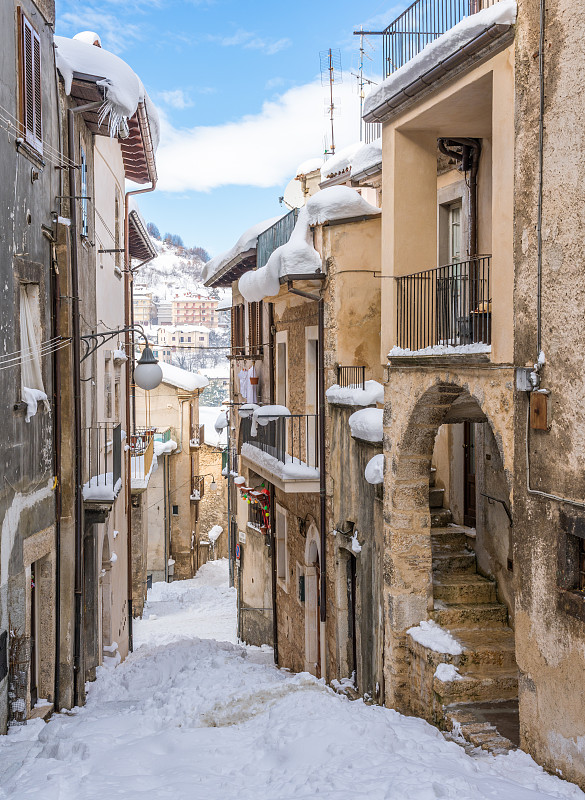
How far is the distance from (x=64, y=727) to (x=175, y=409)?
1021 inches

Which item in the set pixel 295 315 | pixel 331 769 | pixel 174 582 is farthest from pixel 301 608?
pixel 174 582

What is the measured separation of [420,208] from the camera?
34.6ft

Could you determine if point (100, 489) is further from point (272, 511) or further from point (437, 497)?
point (272, 511)

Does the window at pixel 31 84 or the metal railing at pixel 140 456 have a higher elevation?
the window at pixel 31 84

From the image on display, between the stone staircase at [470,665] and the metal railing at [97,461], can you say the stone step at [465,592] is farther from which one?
the metal railing at [97,461]

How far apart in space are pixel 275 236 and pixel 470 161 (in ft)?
22.6

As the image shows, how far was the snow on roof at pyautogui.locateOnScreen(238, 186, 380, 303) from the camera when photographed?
1314cm

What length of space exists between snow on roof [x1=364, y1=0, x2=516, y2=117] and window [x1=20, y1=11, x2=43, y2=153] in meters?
4.10

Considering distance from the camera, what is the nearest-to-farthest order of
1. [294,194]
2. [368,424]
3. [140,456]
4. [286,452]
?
[368,424] → [286,452] → [140,456] → [294,194]

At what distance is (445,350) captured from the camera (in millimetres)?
8906

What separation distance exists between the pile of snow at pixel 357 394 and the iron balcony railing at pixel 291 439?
570 millimetres

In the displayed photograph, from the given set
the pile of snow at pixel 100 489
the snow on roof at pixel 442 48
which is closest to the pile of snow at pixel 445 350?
the snow on roof at pixel 442 48

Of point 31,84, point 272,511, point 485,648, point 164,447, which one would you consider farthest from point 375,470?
point 164,447

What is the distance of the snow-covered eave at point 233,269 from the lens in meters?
21.1
